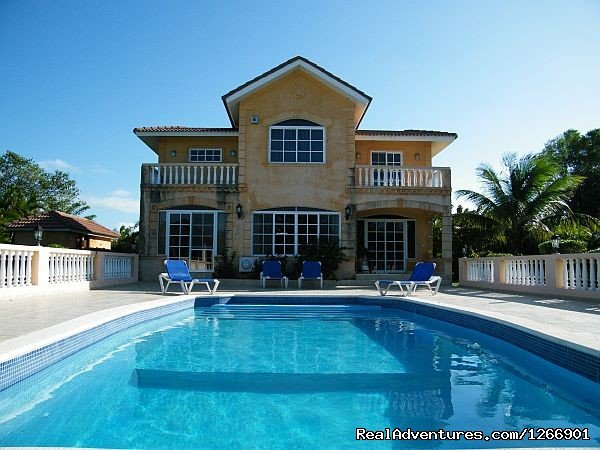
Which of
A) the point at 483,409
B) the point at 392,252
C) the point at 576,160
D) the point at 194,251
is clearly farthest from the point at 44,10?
the point at 576,160

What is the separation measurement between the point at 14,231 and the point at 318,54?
16067 mm

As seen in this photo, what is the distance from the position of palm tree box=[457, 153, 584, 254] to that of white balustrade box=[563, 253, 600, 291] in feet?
25.4

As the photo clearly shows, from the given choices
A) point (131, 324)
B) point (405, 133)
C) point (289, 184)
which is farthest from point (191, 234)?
point (131, 324)

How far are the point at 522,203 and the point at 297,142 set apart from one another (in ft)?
32.0

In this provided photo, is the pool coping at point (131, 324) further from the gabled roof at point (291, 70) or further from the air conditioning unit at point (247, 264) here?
the gabled roof at point (291, 70)

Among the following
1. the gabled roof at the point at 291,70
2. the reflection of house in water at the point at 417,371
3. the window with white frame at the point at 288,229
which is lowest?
the reflection of house in water at the point at 417,371

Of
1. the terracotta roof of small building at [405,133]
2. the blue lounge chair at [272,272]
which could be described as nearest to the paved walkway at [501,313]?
the blue lounge chair at [272,272]

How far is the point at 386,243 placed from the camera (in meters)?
20.1

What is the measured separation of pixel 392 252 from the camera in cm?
2006

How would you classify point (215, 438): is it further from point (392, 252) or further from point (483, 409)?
point (392, 252)

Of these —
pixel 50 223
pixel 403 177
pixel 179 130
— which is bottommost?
pixel 50 223

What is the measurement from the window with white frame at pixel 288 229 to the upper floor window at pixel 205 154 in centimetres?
406

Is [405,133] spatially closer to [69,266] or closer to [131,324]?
[69,266]

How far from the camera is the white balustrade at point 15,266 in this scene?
10.1 metres
